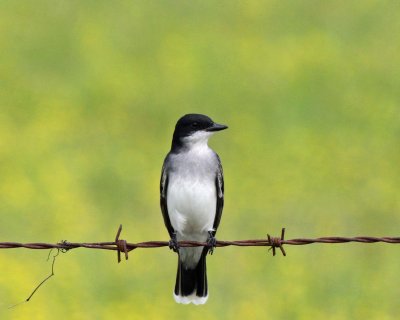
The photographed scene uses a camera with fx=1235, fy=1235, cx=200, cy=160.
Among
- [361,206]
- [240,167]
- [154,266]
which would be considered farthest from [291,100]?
[154,266]

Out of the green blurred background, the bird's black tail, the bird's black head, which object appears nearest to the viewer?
the bird's black head

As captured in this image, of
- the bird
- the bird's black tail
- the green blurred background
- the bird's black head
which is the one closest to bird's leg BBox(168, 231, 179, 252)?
the bird

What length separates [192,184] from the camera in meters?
9.09

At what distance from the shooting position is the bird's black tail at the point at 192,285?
375 inches

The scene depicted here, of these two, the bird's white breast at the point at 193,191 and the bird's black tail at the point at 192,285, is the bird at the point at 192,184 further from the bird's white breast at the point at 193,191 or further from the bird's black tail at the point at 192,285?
the bird's black tail at the point at 192,285

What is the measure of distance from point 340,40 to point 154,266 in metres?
8.78

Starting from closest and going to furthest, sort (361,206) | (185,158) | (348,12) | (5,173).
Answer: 1. (185,158)
2. (361,206)
3. (5,173)
4. (348,12)

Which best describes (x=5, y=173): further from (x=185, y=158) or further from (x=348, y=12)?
(x=348, y=12)

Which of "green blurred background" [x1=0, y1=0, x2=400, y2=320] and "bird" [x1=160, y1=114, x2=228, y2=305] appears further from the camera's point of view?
"green blurred background" [x1=0, y1=0, x2=400, y2=320]

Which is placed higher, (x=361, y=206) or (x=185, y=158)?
(x=185, y=158)

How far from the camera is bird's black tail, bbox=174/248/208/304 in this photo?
9.53 metres

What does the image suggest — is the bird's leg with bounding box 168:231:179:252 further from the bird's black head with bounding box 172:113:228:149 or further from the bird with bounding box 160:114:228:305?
the bird's black head with bounding box 172:113:228:149

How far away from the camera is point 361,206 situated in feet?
46.9

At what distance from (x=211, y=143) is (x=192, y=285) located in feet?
19.7
